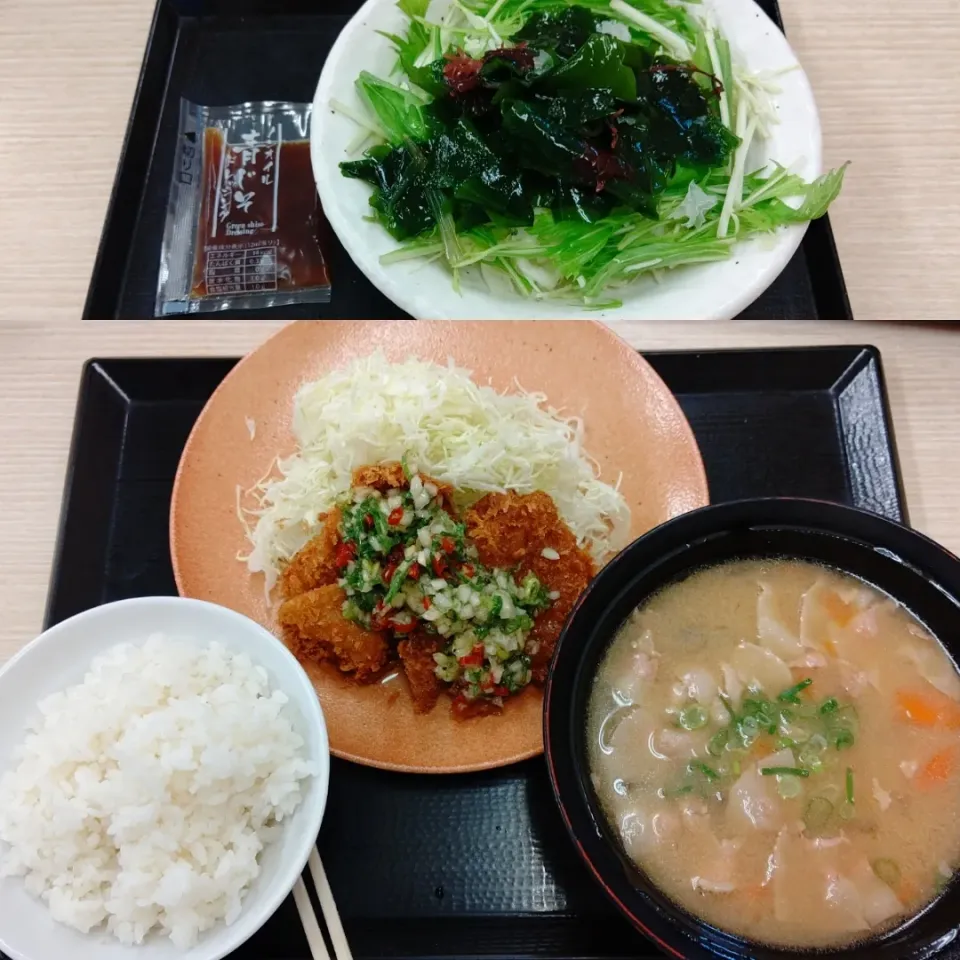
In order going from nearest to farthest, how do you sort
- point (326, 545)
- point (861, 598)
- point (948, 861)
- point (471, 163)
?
point (948, 861)
point (861, 598)
point (326, 545)
point (471, 163)

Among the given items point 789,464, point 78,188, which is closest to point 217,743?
point 789,464

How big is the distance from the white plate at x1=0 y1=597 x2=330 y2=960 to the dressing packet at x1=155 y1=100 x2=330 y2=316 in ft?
2.61

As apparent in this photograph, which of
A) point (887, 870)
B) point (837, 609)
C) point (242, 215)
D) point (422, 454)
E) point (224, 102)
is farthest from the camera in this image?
point (224, 102)

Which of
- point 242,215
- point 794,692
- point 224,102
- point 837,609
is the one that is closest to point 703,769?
point 794,692

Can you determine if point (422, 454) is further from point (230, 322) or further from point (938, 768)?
point (938, 768)

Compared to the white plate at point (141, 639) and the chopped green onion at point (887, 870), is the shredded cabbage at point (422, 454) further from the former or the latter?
the chopped green onion at point (887, 870)

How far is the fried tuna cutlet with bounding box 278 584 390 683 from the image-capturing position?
1.24 m

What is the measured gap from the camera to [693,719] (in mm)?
1080

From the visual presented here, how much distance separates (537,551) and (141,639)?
64 cm

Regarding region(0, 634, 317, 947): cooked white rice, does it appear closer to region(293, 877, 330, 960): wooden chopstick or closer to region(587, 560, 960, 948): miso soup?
region(293, 877, 330, 960): wooden chopstick

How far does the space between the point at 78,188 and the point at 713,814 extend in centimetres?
179

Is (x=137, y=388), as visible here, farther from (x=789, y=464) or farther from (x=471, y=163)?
(x=789, y=464)

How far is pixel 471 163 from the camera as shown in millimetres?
1635

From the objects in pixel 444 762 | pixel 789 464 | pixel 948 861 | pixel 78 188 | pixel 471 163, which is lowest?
pixel 444 762
